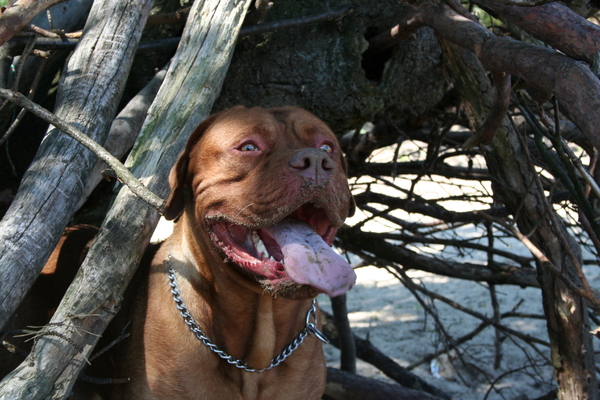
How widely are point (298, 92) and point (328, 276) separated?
7.03ft

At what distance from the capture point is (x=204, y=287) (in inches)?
106

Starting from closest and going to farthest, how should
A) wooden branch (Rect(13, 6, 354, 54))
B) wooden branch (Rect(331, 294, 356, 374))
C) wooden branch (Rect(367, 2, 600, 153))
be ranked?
1. wooden branch (Rect(367, 2, 600, 153))
2. wooden branch (Rect(13, 6, 354, 54))
3. wooden branch (Rect(331, 294, 356, 374))

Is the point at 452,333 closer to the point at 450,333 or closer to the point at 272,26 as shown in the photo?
the point at 450,333

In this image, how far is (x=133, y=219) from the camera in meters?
2.73

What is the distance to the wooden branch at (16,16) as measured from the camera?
A: 2.55 metres

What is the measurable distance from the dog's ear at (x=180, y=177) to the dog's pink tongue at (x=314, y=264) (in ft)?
1.86

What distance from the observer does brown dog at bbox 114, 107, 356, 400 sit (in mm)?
2303

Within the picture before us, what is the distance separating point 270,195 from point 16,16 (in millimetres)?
1286

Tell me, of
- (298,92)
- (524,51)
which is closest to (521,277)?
(298,92)

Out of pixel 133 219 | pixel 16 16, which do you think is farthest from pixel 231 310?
pixel 16 16

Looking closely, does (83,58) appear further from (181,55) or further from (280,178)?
(280,178)

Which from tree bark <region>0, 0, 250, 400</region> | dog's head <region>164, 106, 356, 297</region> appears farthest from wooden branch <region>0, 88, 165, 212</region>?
tree bark <region>0, 0, 250, 400</region>

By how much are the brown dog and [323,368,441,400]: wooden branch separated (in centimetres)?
100

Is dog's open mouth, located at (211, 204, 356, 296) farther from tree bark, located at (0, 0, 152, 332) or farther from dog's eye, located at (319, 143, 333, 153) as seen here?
tree bark, located at (0, 0, 152, 332)
